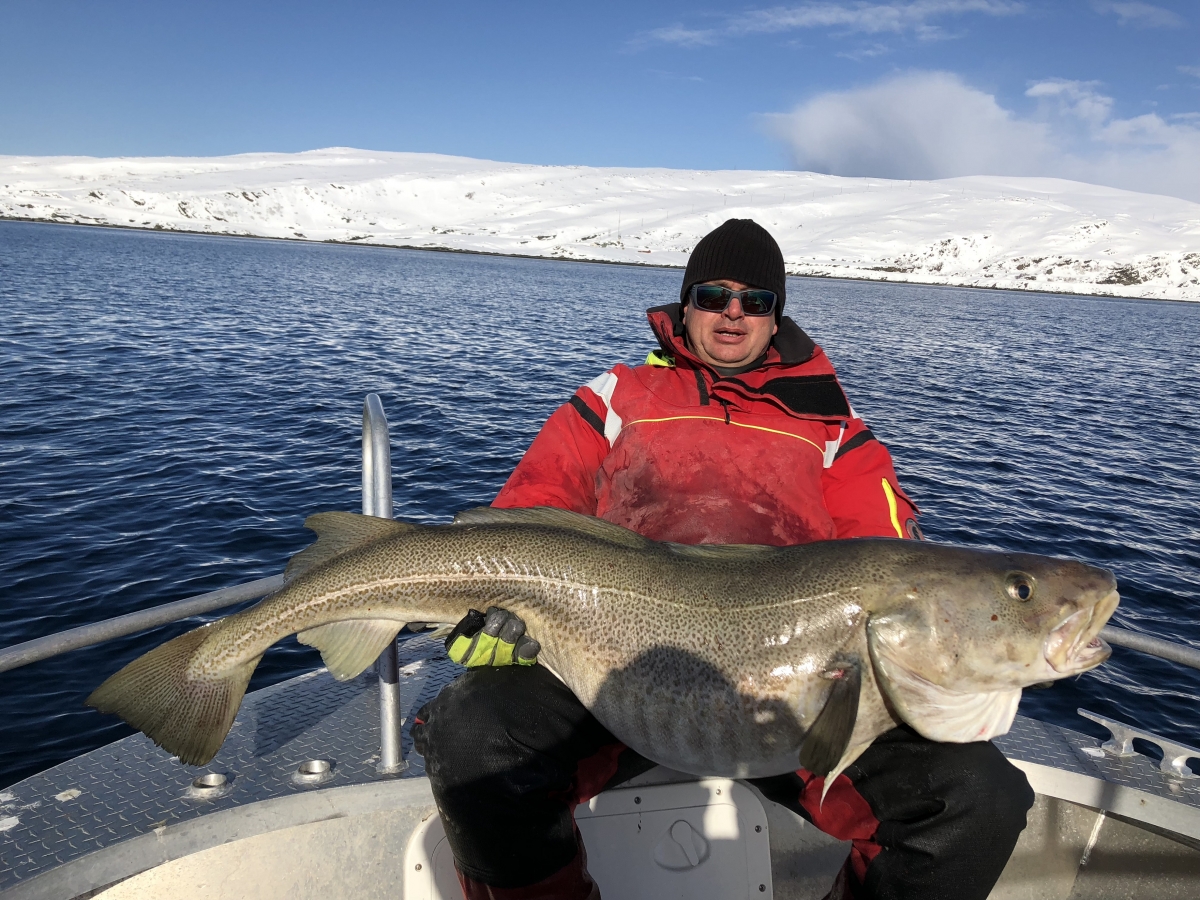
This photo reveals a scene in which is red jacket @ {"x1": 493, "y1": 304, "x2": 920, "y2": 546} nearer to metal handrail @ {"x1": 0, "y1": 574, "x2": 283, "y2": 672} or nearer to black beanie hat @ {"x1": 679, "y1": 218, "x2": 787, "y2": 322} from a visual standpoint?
black beanie hat @ {"x1": 679, "y1": 218, "x2": 787, "y2": 322}

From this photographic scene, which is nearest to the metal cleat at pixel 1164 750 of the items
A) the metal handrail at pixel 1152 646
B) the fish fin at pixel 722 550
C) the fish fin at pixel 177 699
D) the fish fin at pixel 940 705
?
the metal handrail at pixel 1152 646

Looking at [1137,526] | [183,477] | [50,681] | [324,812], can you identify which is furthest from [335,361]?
[324,812]

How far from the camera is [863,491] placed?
3508mm

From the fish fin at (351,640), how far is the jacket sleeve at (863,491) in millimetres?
1971

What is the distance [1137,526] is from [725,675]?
13.2 m

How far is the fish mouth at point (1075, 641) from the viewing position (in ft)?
8.12

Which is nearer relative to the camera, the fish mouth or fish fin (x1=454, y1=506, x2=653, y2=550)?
the fish mouth

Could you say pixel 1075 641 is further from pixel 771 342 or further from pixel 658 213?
pixel 658 213

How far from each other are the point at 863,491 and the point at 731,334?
98cm

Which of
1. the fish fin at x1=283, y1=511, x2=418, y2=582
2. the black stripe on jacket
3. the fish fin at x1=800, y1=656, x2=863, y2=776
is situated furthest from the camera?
the black stripe on jacket

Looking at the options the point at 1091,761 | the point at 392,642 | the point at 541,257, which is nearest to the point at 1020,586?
the point at 1091,761

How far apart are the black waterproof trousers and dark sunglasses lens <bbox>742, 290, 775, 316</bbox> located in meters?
2.04

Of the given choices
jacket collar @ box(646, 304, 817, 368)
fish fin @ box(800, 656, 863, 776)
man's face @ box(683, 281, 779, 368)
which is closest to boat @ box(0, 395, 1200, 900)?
fish fin @ box(800, 656, 863, 776)

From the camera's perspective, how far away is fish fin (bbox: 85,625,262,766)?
101 inches
